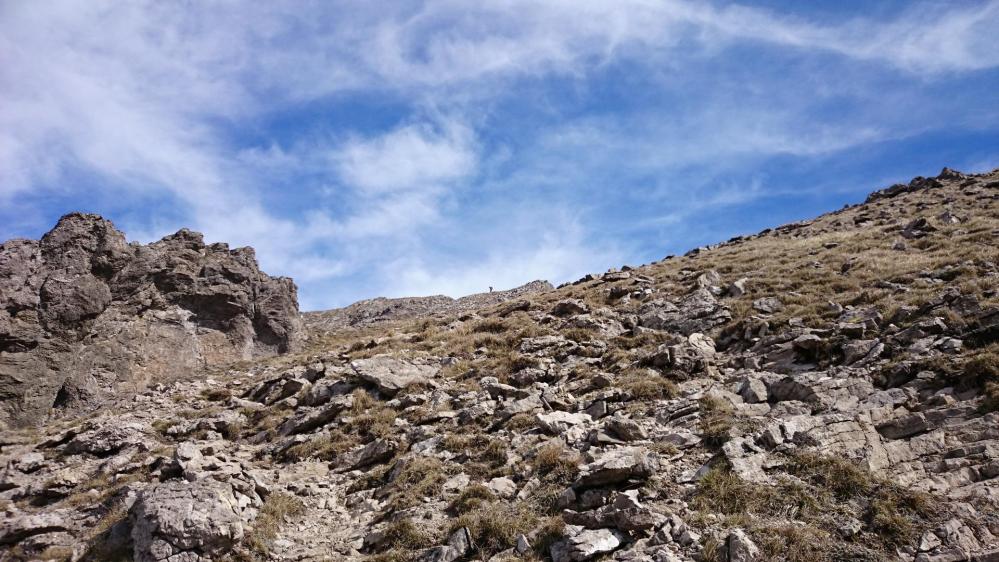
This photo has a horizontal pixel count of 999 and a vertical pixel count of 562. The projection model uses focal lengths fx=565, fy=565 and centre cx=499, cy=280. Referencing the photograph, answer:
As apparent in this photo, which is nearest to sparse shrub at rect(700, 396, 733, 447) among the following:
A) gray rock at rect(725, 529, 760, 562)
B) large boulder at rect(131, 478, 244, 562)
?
gray rock at rect(725, 529, 760, 562)

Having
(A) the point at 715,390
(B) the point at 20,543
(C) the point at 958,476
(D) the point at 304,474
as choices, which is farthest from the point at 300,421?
(C) the point at 958,476

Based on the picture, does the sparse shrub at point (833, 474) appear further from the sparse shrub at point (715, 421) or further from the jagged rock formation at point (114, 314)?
the jagged rock formation at point (114, 314)

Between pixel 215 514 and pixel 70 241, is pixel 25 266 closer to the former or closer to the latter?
pixel 70 241

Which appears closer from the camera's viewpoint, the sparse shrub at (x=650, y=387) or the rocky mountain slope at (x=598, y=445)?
the rocky mountain slope at (x=598, y=445)

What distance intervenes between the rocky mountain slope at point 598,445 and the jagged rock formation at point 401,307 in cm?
2061

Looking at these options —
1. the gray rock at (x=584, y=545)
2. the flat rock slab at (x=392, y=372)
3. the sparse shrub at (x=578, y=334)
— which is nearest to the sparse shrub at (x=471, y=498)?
the gray rock at (x=584, y=545)

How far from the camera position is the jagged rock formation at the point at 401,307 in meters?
40.5

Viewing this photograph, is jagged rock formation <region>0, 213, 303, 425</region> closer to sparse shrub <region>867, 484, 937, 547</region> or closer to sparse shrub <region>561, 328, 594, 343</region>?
sparse shrub <region>561, 328, 594, 343</region>

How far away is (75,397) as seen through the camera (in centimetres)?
1803

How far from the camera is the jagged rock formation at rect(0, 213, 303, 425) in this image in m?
18.0

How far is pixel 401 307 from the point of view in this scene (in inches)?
1699

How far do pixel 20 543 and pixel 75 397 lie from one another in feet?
30.8

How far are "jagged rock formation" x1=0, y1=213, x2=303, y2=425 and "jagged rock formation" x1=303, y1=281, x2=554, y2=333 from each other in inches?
598

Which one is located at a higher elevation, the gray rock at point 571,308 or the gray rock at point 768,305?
the gray rock at point 571,308
